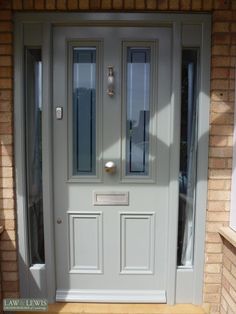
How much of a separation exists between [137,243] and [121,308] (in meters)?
0.53

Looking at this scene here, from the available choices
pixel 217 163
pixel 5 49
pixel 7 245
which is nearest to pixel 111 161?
pixel 217 163

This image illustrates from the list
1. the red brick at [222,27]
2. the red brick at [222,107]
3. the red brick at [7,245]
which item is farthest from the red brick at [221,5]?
the red brick at [7,245]

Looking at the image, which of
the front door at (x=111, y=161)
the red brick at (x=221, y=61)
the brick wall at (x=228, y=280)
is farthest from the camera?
the front door at (x=111, y=161)

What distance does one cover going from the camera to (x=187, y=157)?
7.70 ft

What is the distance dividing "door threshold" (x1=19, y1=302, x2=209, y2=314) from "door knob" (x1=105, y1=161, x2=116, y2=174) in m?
1.11

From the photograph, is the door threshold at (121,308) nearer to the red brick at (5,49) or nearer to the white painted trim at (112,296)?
the white painted trim at (112,296)

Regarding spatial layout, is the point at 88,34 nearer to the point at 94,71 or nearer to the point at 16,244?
the point at 94,71

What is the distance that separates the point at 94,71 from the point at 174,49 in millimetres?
645

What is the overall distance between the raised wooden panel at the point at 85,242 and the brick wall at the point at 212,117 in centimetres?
47

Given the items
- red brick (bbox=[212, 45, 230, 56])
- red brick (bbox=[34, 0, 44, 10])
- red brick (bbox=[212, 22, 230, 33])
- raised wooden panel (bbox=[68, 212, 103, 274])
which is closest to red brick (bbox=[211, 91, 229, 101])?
red brick (bbox=[212, 45, 230, 56])

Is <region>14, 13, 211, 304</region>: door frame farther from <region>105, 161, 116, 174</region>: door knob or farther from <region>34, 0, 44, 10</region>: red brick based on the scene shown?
<region>105, 161, 116, 174</region>: door knob

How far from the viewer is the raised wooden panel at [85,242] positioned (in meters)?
2.39

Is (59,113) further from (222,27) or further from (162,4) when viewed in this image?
(222,27)

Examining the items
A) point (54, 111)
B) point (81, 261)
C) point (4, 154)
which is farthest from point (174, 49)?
point (81, 261)
